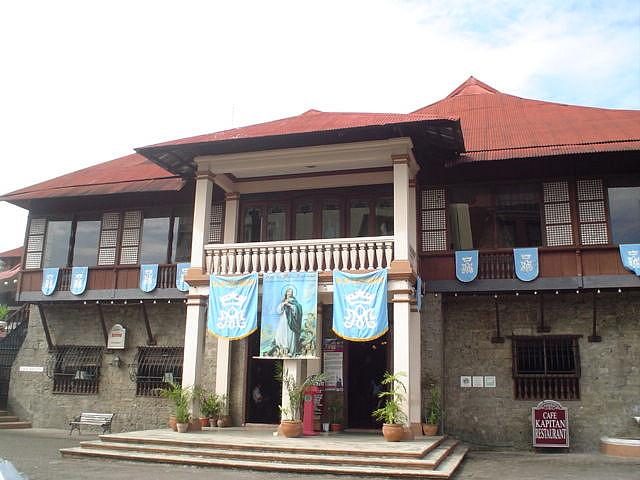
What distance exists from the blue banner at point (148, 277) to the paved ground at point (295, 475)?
4.38 meters

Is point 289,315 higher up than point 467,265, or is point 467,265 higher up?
point 467,265

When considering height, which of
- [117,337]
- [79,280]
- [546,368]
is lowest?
[546,368]

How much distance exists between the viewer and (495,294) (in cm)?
1367

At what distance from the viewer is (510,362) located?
539 inches

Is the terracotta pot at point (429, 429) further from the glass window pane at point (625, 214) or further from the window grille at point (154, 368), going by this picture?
the window grille at point (154, 368)

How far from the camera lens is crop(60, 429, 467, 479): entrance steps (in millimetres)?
9792

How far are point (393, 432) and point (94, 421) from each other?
8.08 meters

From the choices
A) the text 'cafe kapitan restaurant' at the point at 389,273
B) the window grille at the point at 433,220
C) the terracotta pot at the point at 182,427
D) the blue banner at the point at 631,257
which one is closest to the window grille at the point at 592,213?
the text 'cafe kapitan restaurant' at the point at 389,273

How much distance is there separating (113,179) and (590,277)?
40.2 feet

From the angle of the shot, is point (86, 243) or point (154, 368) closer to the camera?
point (154, 368)

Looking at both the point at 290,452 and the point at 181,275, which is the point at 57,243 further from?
the point at 290,452

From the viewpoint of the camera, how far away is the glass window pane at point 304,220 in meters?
15.4

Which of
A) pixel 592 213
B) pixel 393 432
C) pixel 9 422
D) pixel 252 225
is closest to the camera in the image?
pixel 393 432

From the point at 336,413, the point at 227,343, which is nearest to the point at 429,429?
the point at 336,413
